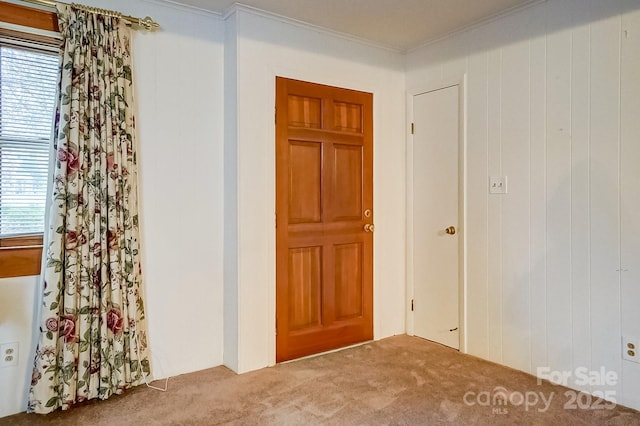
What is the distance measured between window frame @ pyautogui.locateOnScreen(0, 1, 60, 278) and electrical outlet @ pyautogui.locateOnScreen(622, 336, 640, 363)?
324 centimetres

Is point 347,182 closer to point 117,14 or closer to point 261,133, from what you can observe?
point 261,133

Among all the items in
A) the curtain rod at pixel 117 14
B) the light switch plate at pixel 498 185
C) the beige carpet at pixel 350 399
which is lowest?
the beige carpet at pixel 350 399

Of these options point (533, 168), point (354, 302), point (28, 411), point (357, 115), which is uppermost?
point (357, 115)

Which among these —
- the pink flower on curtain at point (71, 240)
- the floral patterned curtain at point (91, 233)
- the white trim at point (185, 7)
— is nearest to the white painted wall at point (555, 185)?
the white trim at point (185, 7)

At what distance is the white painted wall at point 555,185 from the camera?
2.38 meters

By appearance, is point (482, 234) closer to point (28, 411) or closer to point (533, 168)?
point (533, 168)

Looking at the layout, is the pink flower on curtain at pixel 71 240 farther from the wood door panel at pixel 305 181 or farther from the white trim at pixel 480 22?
the white trim at pixel 480 22

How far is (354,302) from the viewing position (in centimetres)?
342

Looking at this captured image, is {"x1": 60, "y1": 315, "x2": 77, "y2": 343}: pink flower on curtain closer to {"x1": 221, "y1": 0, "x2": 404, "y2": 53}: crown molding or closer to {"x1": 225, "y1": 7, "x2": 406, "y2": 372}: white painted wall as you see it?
{"x1": 225, "y1": 7, "x2": 406, "y2": 372}: white painted wall

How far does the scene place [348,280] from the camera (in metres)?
3.39

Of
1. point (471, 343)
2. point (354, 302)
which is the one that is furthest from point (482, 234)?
point (354, 302)

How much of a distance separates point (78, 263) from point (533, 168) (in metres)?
2.75

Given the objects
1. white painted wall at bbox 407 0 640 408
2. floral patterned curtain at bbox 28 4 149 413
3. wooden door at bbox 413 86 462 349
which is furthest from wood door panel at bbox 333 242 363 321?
floral patterned curtain at bbox 28 4 149 413

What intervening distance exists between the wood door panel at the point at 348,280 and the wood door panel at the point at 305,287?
0.16 m
